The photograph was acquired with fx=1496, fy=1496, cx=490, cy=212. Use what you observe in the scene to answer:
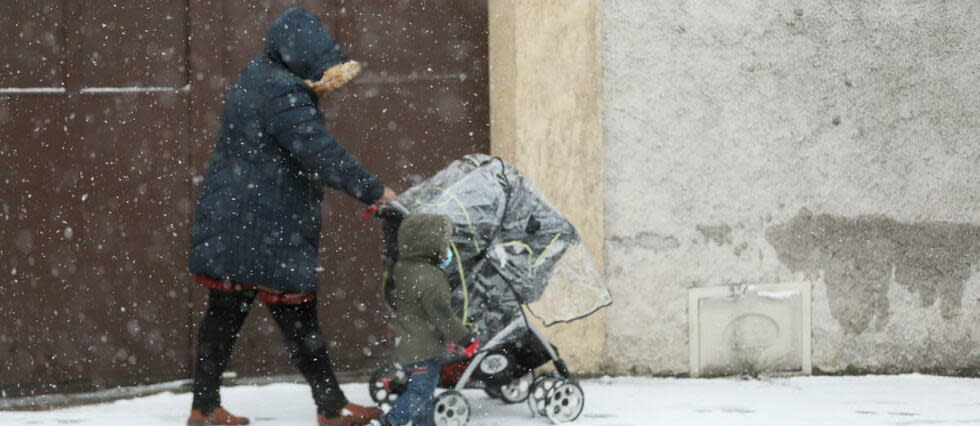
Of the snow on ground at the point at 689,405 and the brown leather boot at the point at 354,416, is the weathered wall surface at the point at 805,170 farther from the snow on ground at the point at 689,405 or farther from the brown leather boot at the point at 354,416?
the brown leather boot at the point at 354,416

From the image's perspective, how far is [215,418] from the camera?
19.1ft

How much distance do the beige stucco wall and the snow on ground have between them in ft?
2.46

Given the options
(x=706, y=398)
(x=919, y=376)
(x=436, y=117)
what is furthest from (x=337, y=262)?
(x=919, y=376)

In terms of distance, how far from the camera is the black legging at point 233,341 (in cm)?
571

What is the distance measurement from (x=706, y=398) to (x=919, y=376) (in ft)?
4.29

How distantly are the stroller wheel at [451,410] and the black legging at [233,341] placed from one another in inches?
17.7

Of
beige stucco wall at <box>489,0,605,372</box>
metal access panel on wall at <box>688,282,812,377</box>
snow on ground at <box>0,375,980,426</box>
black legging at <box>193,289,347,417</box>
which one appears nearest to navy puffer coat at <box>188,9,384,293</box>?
black legging at <box>193,289,347,417</box>

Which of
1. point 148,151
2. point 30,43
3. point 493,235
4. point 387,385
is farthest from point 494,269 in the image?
point 30,43

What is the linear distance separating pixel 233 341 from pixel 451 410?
882 mm

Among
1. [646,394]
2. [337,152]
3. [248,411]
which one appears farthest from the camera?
[646,394]

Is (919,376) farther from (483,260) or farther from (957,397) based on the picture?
(483,260)

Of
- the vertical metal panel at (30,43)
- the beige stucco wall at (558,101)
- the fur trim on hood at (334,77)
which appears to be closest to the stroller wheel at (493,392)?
the beige stucco wall at (558,101)

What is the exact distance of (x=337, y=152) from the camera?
5.46 meters

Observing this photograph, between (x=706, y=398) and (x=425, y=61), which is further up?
(x=425, y=61)
